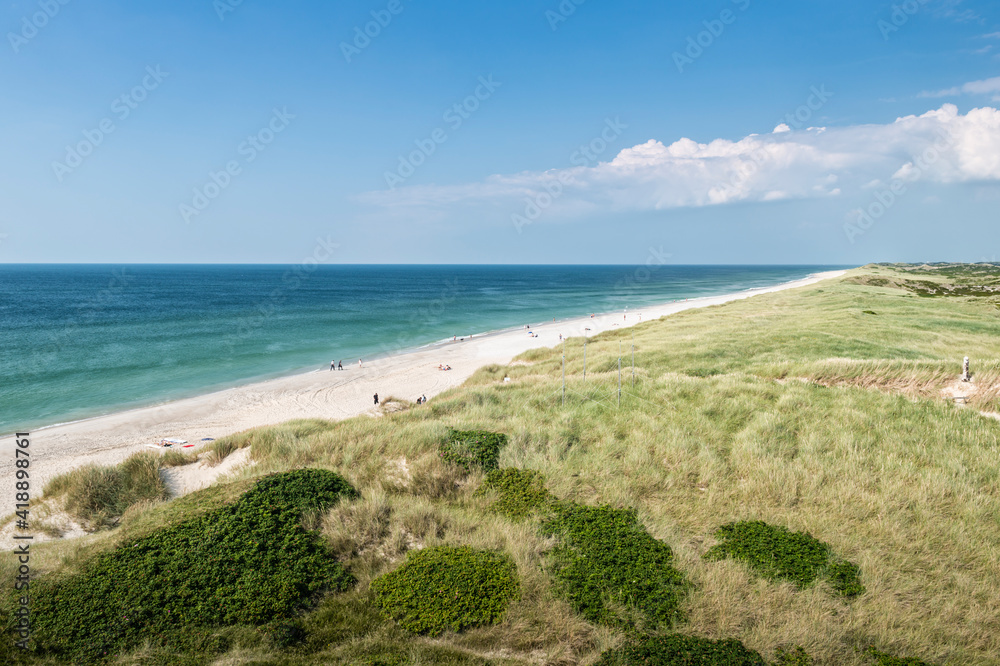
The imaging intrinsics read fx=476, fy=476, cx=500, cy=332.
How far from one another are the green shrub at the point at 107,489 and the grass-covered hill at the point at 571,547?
3.4 inches

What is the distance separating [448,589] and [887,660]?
508cm

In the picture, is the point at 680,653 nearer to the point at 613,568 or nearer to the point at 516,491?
the point at 613,568

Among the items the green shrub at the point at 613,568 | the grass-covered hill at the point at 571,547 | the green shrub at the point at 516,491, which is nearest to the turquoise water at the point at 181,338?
the grass-covered hill at the point at 571,547

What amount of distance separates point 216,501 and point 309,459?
3052mm

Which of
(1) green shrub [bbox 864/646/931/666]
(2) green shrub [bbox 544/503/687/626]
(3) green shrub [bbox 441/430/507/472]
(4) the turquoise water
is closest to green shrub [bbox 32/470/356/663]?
(2) green shrub [bbox 544/503/687/626]

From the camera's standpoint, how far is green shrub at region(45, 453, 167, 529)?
417 inches

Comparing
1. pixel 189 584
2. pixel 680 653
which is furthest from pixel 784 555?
pixel 189 584

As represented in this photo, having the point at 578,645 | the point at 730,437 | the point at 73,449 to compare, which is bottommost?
the point at 73,449

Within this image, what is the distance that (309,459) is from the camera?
1159 centimetres

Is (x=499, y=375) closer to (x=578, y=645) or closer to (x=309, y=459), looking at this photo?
(x=309, y=459)

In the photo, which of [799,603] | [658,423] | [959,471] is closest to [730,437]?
[658,423]

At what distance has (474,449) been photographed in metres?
10.5

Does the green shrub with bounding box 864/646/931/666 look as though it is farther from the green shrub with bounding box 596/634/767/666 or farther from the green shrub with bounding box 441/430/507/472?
the green shrub with bounding box 441/430/507/472

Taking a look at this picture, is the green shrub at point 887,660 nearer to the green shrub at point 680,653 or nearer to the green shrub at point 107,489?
the green shrub at point 680,653
